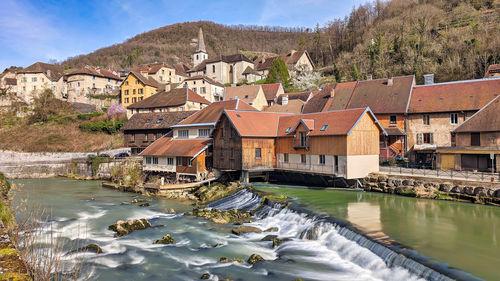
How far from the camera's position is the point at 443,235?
16547mm

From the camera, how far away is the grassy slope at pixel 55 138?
56.6 metres

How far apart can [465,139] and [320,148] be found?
12.4 m

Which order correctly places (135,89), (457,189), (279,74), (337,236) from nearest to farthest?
(337,236), (457,189), (135,89), (279,74)

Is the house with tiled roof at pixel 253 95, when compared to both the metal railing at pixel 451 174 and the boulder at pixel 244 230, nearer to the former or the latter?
the metal railing at pixel 451 174

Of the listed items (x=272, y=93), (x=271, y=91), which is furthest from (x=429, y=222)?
(x=271, y=91)

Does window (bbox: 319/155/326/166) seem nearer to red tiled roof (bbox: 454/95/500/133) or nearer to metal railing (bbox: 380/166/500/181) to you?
metal railing (bbox: 380/166/500/181)

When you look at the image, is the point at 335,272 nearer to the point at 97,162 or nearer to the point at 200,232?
the point at 200,232

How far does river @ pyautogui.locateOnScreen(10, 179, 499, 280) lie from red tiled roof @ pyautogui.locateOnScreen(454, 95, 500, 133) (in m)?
9.04

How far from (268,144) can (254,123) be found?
2.54 m

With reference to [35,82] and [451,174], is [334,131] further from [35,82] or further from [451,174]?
[35,82]

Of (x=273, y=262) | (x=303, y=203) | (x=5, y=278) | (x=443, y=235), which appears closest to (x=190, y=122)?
(x=303, y=203)

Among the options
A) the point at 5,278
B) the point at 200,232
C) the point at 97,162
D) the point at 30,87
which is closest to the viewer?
the point at 5,278

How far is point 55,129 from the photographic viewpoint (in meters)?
61.7

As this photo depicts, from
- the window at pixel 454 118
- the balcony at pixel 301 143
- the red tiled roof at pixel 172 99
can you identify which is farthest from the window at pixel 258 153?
the red tiled roof at pixel 172 99
